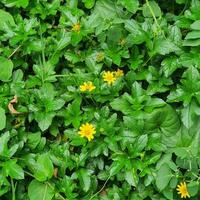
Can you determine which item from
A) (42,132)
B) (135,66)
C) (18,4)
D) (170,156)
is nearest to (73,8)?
(18,4)

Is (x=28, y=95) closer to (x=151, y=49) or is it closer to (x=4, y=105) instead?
(x=4, y=105)

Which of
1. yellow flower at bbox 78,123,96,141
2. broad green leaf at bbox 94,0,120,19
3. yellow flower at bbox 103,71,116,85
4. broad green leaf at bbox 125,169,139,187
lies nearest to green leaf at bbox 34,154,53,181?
yellow flower at bbox 78,123,96,141

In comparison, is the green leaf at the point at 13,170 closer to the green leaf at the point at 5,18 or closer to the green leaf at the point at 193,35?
the green leaf at the point at 5,18

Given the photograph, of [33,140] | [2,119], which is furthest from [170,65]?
[2,119]

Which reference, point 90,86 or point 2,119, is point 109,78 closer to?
point 90,86

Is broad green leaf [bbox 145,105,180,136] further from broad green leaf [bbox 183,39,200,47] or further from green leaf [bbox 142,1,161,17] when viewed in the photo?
green leaf [bbox 142,1,161,17]

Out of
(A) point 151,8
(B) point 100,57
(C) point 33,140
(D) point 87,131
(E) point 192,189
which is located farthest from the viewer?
(A) point 151,8
